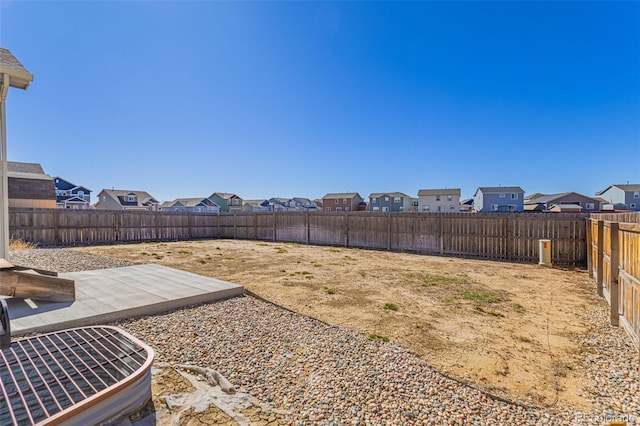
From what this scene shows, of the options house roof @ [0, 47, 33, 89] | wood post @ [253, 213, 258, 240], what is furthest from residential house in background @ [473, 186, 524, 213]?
house roof @ [0, 47, 33, 89]

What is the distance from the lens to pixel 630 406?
2.38 m

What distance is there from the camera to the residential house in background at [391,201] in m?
41.8

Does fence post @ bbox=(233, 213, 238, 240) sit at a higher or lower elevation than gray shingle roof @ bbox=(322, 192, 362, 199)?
lower

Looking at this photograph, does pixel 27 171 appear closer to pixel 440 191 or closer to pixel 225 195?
pixel 225 195

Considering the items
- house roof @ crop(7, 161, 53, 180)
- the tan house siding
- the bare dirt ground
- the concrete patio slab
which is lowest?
the bare dirt ground

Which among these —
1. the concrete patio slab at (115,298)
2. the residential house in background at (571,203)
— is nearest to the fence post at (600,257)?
the concrete patio slab at (115,298)

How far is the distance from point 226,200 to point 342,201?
59.5 feet

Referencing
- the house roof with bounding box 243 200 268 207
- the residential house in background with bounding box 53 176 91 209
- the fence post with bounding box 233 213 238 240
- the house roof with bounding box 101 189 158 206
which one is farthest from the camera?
the house roof with bounding box 243 200 268 207

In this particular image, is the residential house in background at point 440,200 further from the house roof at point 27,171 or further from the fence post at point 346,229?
the house roof at point 27,171

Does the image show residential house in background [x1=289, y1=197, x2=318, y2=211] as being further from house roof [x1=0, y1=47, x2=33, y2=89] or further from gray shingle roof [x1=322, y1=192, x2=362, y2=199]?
house roof [x1=0, y1=47, x2=33, y2=89]

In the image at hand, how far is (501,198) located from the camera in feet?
114

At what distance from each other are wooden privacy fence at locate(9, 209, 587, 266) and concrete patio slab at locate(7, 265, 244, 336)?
8.94m

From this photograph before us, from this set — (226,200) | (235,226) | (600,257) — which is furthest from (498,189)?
(226,200)

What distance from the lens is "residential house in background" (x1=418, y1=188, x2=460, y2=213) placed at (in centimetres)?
3703
